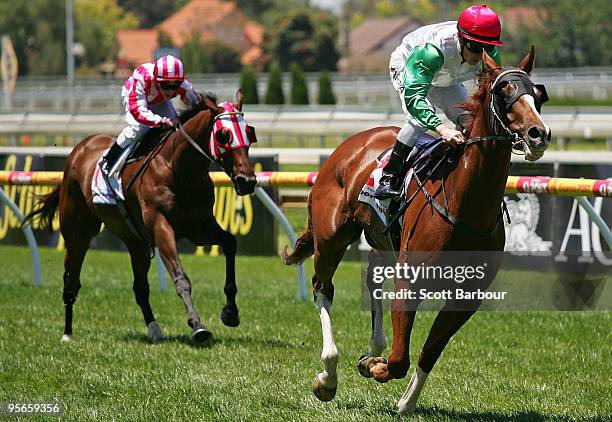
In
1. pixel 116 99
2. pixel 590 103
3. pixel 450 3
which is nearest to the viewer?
pixel 590 103

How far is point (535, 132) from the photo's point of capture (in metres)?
4.51

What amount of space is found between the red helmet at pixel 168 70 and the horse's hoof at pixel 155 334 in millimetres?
1695

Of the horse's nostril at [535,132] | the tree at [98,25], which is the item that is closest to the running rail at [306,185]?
the horse's nostril at [535,132]

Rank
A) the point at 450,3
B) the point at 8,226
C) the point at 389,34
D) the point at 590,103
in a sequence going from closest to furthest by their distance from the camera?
the point at 8,226, the point at 590,103, the point at 389,34, the point at 450,3

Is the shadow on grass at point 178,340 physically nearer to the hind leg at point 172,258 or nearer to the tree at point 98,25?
the hind leg at point 172,258

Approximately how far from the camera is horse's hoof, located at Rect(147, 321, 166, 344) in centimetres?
755

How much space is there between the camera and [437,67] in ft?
17.5

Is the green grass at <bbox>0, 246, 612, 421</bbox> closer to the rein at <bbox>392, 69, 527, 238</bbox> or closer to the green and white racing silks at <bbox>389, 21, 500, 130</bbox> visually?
the rein at <bbox>392, 69, 527, 238</bbox>

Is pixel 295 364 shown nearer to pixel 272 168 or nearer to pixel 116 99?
pixel 272 168

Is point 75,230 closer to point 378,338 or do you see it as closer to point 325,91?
point 378,338

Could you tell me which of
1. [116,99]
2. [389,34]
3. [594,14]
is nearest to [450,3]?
[389,34]

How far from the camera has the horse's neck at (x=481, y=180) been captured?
16.1 ft

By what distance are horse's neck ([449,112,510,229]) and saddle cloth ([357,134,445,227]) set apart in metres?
0.36

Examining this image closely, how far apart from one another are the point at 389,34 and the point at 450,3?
679 inches
